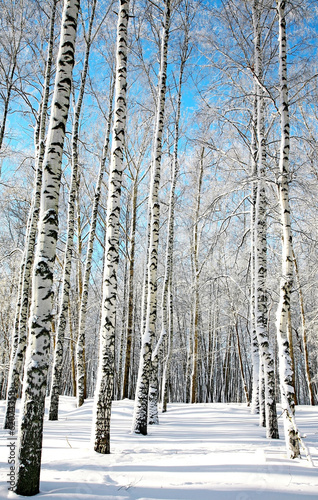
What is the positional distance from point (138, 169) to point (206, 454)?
1213 cm

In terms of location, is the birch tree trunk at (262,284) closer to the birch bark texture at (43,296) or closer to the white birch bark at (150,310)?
the white birch bark at (150,310)

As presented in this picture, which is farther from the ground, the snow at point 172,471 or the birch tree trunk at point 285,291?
the birch tree trunk at point 285,291

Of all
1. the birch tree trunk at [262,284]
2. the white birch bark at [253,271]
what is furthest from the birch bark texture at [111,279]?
the white birch bark at [253,271]

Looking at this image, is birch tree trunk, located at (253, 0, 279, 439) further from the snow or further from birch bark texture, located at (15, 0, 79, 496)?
birch bark texture, located at (15, 0, 79, 496)

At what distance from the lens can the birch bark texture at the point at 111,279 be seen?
4.48 m

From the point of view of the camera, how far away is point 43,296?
321cm

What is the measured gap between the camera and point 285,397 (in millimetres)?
4324

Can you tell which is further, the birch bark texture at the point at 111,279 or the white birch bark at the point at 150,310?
the white birch bark at the point at 150,310

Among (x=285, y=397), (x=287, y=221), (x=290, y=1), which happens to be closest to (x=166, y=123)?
(x=290, y=1)

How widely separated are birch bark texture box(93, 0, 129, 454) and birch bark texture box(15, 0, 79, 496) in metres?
1.53

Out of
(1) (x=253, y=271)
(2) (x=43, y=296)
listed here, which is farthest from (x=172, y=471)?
(1) (x=253, y=271)

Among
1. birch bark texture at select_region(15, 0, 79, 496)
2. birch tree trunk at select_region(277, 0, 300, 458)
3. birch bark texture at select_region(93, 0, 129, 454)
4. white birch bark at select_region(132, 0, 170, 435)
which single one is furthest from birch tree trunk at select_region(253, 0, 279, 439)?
birch bark texture at select_region(15, 0, 79, 496)

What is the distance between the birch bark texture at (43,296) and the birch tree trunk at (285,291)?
3091 mm

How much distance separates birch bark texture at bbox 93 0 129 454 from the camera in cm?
448
